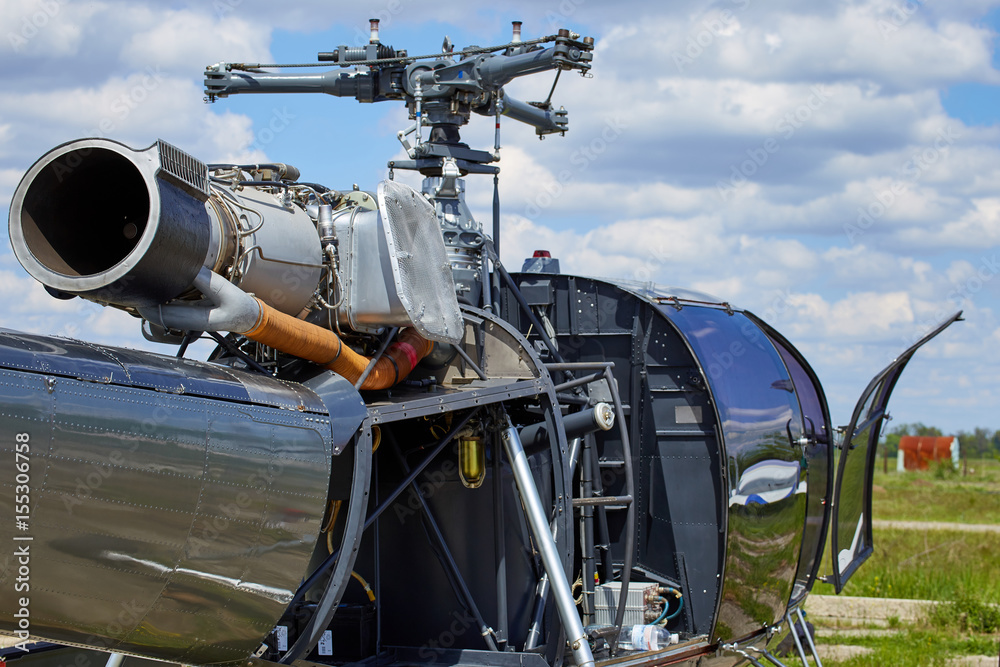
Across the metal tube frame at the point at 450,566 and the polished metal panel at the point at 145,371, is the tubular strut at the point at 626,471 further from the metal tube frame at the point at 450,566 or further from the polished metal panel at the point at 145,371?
the polished metal panel at the point at 145,371

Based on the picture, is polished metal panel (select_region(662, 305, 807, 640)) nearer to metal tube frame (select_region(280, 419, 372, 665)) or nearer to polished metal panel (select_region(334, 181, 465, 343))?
polished metal panel (select_region(334, 181, 465, 343))

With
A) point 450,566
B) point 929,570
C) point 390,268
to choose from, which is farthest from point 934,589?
point 390,268

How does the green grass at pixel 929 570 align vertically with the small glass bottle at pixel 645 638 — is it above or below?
below

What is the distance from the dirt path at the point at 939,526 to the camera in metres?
23.7

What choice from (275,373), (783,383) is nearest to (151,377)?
(275,373)

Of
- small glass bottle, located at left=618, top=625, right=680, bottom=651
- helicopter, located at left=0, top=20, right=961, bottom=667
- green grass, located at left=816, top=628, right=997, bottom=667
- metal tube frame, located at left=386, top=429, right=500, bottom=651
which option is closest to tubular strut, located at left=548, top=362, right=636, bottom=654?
helicopter, located at left=0, top=20, right=961, bottom=667

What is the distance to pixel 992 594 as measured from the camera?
13844 millimetres

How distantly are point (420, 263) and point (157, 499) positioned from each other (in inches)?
79.3

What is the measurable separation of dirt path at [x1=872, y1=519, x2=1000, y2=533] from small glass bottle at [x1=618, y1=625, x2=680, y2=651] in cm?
1778

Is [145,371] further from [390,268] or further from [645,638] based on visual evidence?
[645,638]

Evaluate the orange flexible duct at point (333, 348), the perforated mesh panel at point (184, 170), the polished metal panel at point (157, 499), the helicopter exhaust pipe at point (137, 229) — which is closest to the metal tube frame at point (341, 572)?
the polished metal panel at point (157, 499)

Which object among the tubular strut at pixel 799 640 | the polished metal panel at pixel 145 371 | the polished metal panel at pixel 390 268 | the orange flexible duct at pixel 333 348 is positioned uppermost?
the polished metal panel at pixel 390 268

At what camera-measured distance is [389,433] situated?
645 cm

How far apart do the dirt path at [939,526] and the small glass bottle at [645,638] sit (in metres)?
17.8
